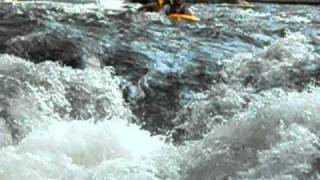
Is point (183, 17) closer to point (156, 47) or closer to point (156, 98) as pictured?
point (156, 47)

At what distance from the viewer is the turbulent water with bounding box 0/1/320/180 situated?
4.11 meters

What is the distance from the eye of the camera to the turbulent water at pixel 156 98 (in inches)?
162

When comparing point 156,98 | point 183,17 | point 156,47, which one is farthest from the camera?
point 183,17

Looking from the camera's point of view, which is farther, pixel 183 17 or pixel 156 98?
pixel 183 17

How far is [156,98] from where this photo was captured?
6.32 m

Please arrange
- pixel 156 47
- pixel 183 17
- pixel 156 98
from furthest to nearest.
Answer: pixel 183 17 → pixel 156 47 → pixel 156 98

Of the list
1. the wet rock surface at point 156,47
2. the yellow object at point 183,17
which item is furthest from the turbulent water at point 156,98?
the yellow object at point 183,17

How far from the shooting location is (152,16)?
10.6 meters

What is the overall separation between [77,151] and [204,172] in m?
0.86

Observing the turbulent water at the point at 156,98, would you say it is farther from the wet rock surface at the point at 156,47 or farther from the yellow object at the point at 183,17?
the yellow object at the point at 183,17

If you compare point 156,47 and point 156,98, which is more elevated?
point 156,47

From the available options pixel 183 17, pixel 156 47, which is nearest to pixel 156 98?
pixel 156 47

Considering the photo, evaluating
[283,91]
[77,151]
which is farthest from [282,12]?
[77,151]

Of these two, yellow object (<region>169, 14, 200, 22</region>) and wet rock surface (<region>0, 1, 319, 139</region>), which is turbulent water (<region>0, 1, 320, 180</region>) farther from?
yellow object (<region>169, 14, 200, 22</region>)
